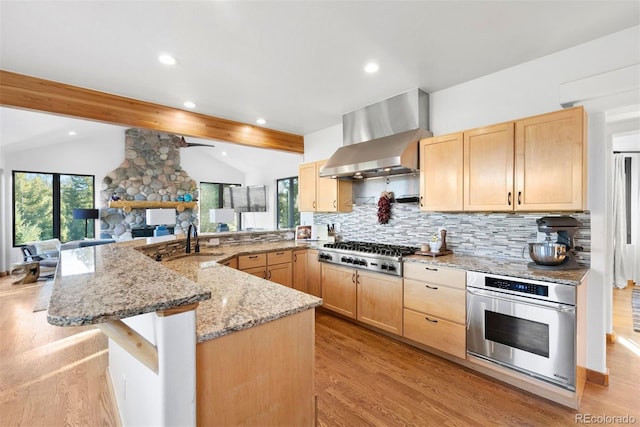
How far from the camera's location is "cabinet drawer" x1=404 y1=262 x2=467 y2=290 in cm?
253

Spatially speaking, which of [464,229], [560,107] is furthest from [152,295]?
[560,107]

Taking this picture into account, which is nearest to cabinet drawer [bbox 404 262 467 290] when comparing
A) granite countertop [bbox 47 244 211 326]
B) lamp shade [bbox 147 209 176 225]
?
granite countertop [bbox 47 244 211 326]

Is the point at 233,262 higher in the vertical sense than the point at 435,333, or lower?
higher

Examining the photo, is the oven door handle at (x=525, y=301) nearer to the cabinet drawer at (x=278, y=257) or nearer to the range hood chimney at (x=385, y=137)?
the range hood chimney at (x=385, y=137)

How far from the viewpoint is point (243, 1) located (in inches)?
72.6

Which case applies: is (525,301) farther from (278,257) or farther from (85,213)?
(85,213)

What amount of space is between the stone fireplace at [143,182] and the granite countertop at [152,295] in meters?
5.73

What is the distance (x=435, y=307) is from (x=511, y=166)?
1426mm

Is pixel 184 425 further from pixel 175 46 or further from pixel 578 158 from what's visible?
pixel 578 158

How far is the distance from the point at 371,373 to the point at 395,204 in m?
2.02

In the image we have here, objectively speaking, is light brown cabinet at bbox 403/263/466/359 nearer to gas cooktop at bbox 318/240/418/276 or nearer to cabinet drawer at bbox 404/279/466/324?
cabinet drawer at bbox 404/279/466/324

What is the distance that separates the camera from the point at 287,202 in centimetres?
841

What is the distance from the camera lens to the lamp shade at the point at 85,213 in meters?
6.67

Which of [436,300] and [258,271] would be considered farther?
[258,271]
